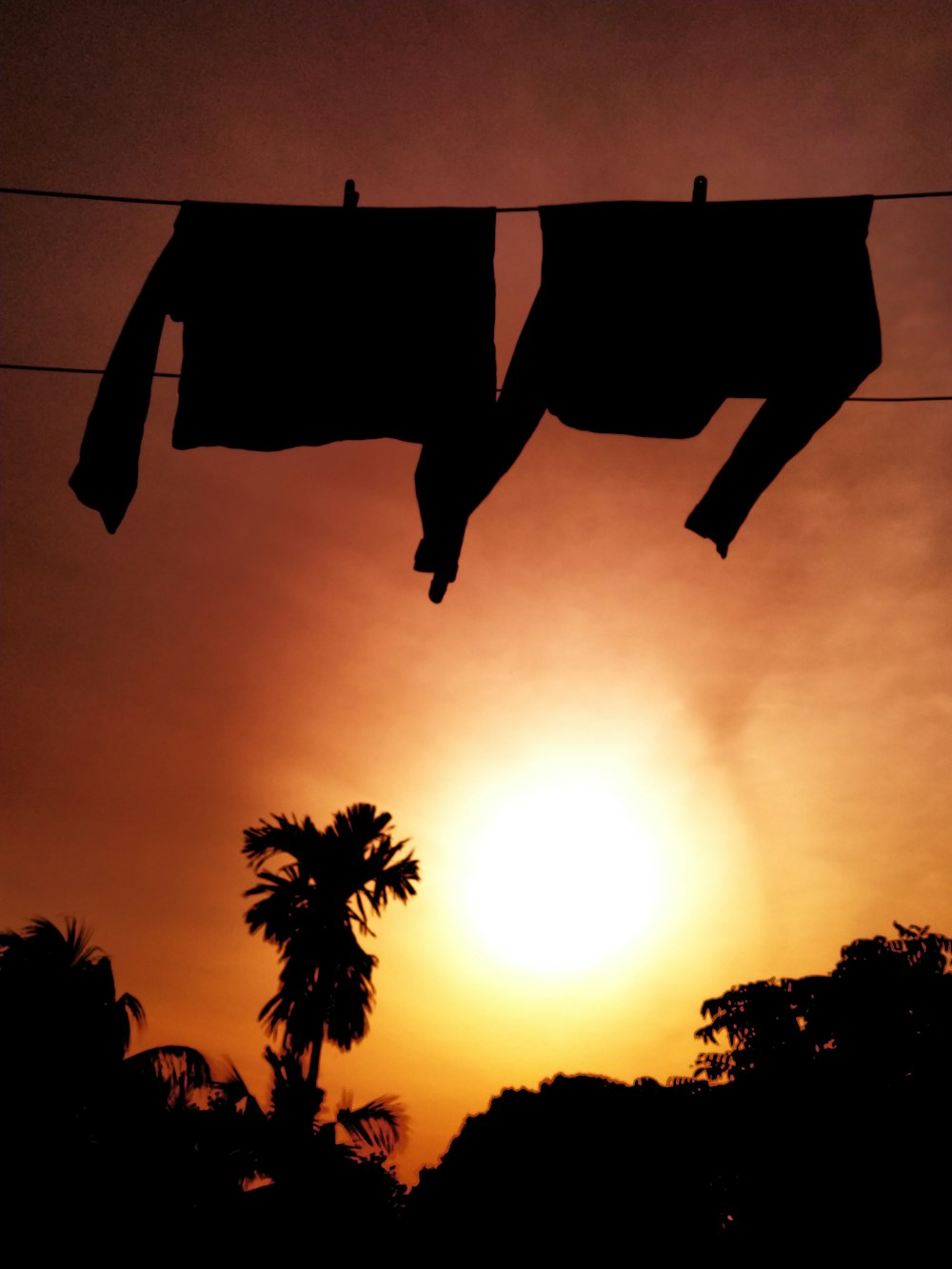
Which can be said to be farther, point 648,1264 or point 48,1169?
point 48,1169

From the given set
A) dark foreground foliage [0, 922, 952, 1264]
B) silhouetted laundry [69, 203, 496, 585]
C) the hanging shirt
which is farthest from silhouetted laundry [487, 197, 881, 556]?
dark foreground foliage [0, 922, 952, 1264]

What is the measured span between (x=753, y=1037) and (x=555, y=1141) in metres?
11.5

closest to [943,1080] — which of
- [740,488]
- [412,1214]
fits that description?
[412,1214]

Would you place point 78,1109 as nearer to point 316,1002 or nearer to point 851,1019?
point 316,1002

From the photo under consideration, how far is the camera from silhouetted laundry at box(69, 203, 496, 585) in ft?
18.6

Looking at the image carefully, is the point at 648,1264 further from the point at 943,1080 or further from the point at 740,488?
the point at 740,488

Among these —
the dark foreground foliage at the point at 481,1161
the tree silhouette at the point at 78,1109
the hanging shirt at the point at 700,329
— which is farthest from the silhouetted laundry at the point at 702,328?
the tree silhouette at the point at 78,1109

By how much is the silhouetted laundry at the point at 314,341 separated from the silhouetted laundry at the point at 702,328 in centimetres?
33

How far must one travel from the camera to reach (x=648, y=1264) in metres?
16.0

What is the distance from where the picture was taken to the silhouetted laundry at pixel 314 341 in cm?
568

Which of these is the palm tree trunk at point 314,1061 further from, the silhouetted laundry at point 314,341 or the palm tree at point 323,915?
the silhouetted laundry at point 314,341

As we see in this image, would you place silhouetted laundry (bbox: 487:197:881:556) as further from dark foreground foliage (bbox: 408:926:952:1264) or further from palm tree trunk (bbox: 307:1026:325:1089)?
palm tree trunk (bbox: 307:1026:325:1089)

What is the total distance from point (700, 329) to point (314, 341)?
226cm

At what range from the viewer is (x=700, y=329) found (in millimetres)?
5738
